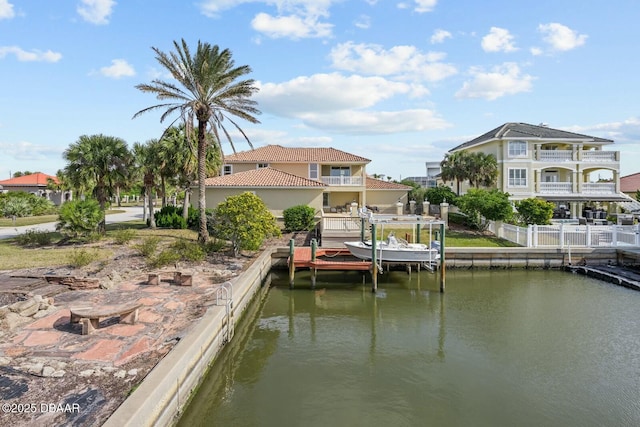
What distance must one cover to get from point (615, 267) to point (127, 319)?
24047mm

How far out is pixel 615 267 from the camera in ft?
71.9

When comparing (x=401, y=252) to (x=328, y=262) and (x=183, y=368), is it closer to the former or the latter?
(x=328, y=262)

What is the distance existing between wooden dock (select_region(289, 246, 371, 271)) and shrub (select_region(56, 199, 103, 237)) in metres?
11.1

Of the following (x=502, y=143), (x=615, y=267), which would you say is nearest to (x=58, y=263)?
(x=615, y=267)

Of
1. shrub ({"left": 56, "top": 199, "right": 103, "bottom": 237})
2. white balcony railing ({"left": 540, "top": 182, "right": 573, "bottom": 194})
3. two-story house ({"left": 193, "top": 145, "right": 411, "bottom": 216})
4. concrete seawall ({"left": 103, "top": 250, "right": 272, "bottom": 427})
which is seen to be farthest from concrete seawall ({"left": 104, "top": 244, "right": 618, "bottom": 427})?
white balcony railing ({"left": 540, "top": 182, "right": 573, "bottom": 194})

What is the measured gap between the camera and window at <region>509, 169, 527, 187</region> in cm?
3488

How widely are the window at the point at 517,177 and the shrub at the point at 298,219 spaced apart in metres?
18.4

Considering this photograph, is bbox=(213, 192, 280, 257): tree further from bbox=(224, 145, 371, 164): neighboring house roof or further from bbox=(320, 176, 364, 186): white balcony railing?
bbox=(224, 145, 371, 164): neighboring house roof

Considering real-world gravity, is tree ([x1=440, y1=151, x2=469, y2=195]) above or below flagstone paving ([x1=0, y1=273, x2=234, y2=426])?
above

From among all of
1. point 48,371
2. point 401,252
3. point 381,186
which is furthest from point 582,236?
point 48,371

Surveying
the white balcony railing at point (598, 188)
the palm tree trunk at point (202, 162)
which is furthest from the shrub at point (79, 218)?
the white balcony railing at point (598, 188)

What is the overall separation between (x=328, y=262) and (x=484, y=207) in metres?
13.5

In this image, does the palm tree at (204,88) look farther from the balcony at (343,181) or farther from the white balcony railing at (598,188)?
the white balcony railing at (598,188)

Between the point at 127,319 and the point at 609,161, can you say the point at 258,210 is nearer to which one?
the point at 127,319
